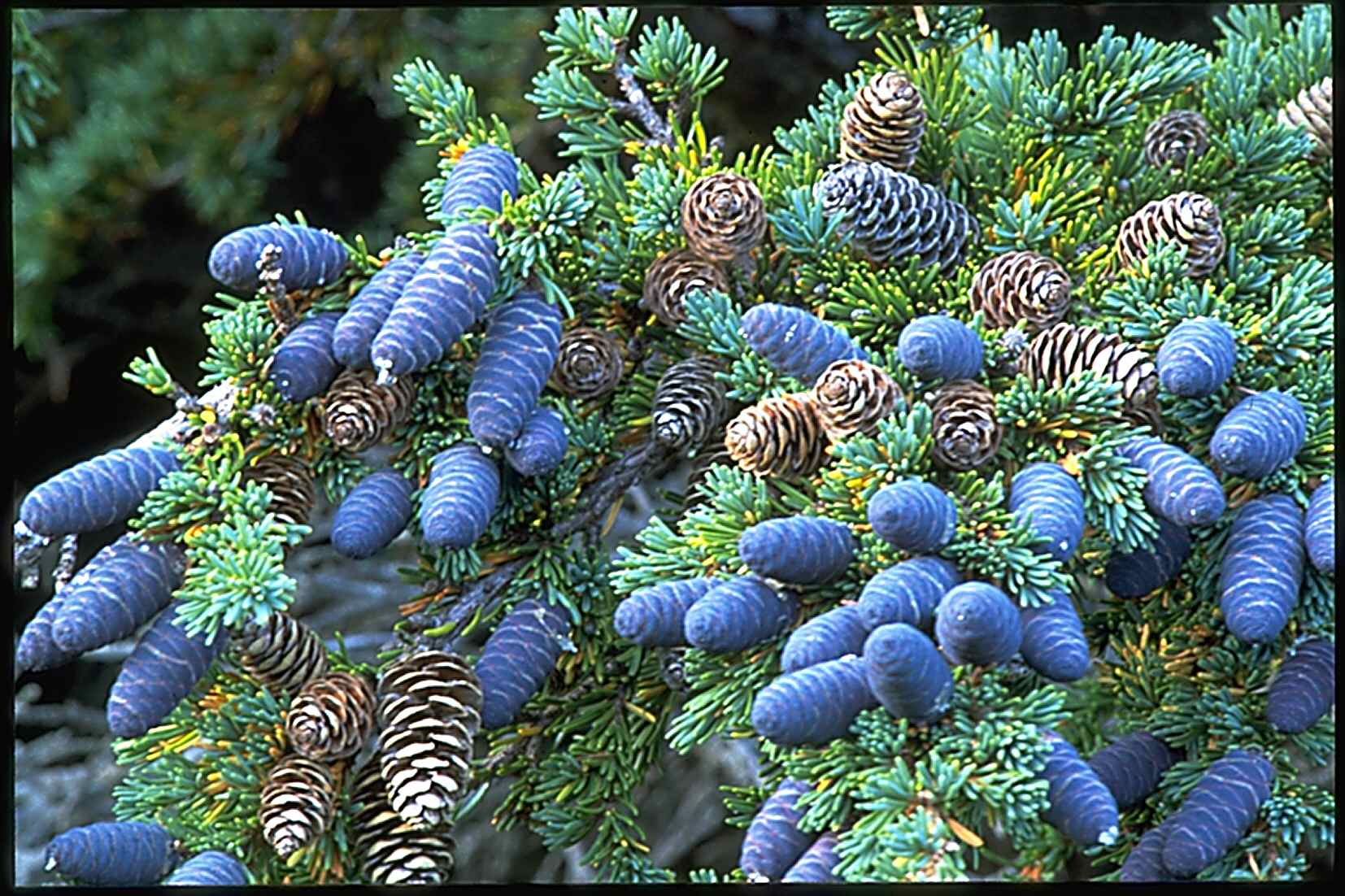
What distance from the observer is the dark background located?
1.66 meters

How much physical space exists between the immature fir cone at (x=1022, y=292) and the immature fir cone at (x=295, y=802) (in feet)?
1.44

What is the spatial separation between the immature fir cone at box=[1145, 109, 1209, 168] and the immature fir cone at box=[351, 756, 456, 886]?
618mm

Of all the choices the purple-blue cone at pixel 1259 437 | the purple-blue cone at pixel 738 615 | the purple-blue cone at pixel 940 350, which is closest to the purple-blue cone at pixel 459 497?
the purple-blue cone at pixel 738 615

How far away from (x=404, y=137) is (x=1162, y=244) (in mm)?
1400

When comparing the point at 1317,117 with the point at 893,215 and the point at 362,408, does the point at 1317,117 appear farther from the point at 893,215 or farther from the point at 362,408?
the point at 362,408

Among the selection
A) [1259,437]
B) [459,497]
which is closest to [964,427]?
[1259,437]

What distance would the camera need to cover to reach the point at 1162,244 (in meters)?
0.79

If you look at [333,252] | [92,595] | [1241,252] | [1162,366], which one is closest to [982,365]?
[1162,366]

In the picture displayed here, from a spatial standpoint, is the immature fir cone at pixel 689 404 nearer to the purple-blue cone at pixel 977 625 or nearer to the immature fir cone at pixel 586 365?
the immature fir cone at pixel 586 365

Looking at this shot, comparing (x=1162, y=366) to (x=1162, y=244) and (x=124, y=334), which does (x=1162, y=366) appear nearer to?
(x=1162, y=244)

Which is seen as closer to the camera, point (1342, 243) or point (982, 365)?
point (982, 365)

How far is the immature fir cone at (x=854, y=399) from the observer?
0.69m

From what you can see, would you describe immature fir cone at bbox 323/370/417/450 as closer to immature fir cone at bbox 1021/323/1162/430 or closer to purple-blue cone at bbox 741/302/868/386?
purple-blue cone at bbox 741/302/868/386

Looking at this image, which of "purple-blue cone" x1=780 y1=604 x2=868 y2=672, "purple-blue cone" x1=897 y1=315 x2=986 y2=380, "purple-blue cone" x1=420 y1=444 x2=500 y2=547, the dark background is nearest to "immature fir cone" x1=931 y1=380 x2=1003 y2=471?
"purple-blue cone" x1=897 y1=315 x2=986 y2=380
